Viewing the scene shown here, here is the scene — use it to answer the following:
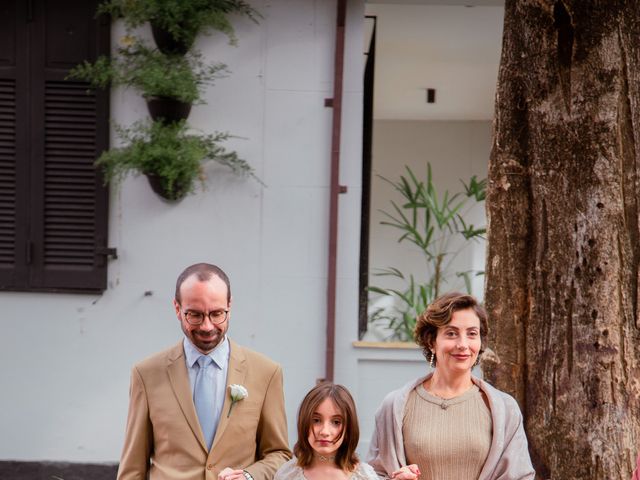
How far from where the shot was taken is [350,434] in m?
3.30

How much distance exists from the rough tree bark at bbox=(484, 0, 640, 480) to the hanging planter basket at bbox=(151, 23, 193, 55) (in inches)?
115

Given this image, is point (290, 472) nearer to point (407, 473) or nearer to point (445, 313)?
point (407, 473)

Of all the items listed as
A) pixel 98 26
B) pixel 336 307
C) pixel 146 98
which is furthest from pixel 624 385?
pixel 98 26

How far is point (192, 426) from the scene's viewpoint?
132 inches

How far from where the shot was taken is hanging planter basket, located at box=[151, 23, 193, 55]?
262 inches

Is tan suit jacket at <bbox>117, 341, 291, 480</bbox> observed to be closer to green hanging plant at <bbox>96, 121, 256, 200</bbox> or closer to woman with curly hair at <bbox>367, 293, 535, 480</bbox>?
woman with curly hair at <bbox>367, 293, 535, 480</bbox>

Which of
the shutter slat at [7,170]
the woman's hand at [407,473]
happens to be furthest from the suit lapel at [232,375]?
the shutter slat at [7,170]

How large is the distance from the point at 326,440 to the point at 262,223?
3.78 m

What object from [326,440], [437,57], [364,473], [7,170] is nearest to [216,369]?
[326,440]

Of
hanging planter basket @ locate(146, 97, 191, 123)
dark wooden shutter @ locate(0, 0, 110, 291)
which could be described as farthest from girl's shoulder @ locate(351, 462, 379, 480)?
dark wooden shutter @ locate(0, 0, 110, 291)

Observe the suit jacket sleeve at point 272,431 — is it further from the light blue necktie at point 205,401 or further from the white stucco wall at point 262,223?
the white stucco wall at point 262,223

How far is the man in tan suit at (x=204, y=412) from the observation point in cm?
335

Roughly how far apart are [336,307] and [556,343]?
118 inches

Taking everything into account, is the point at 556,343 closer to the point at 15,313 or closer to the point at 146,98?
the point at 146,98
